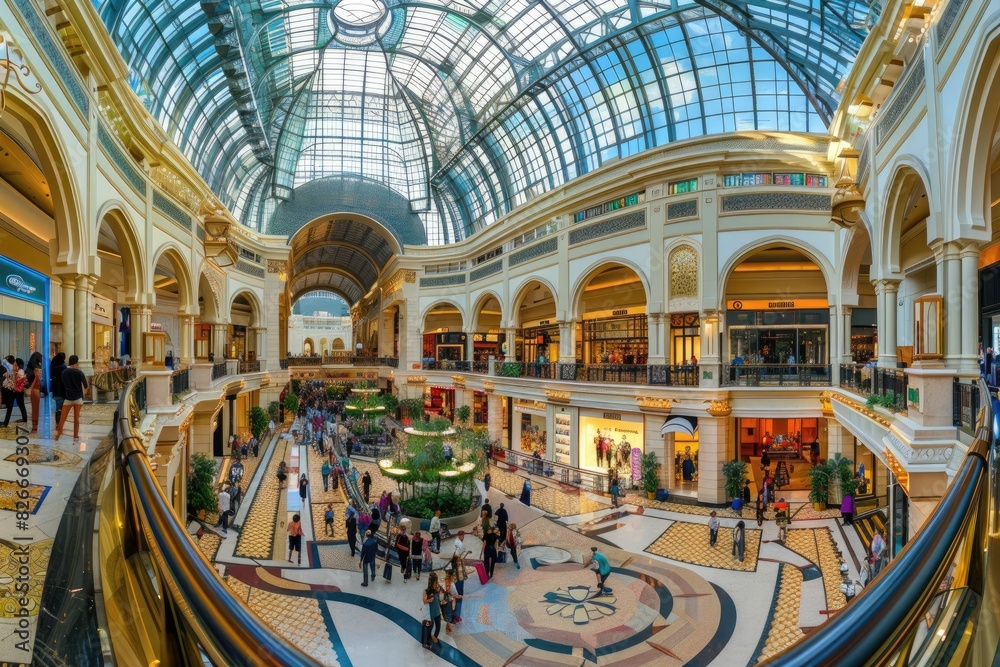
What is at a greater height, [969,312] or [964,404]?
[969,312]

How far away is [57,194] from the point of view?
8.90 m

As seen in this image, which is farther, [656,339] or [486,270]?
[486,270]

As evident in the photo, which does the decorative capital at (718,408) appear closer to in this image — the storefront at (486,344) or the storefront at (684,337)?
the storefront at (684,337)

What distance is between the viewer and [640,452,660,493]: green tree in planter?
57.3 ft

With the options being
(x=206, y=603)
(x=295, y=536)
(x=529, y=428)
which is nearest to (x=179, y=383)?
(x=295, y=536)

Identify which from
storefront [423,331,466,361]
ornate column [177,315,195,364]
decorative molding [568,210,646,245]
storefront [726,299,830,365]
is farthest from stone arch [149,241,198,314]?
storefront [726,299,830,365]

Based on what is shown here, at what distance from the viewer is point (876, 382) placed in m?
11.2

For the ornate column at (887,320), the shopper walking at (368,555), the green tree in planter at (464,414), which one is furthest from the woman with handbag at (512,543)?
the green tree in planter at (464,414)

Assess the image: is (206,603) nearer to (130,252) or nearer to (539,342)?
(130,252)

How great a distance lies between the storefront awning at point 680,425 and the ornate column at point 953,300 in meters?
9.78

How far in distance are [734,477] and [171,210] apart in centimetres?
1830

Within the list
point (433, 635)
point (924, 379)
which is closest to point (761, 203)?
point (924, 379)

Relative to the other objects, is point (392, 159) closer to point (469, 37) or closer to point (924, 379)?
point (469, 37)

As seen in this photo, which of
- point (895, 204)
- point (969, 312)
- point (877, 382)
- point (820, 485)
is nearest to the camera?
point (969, 312)
